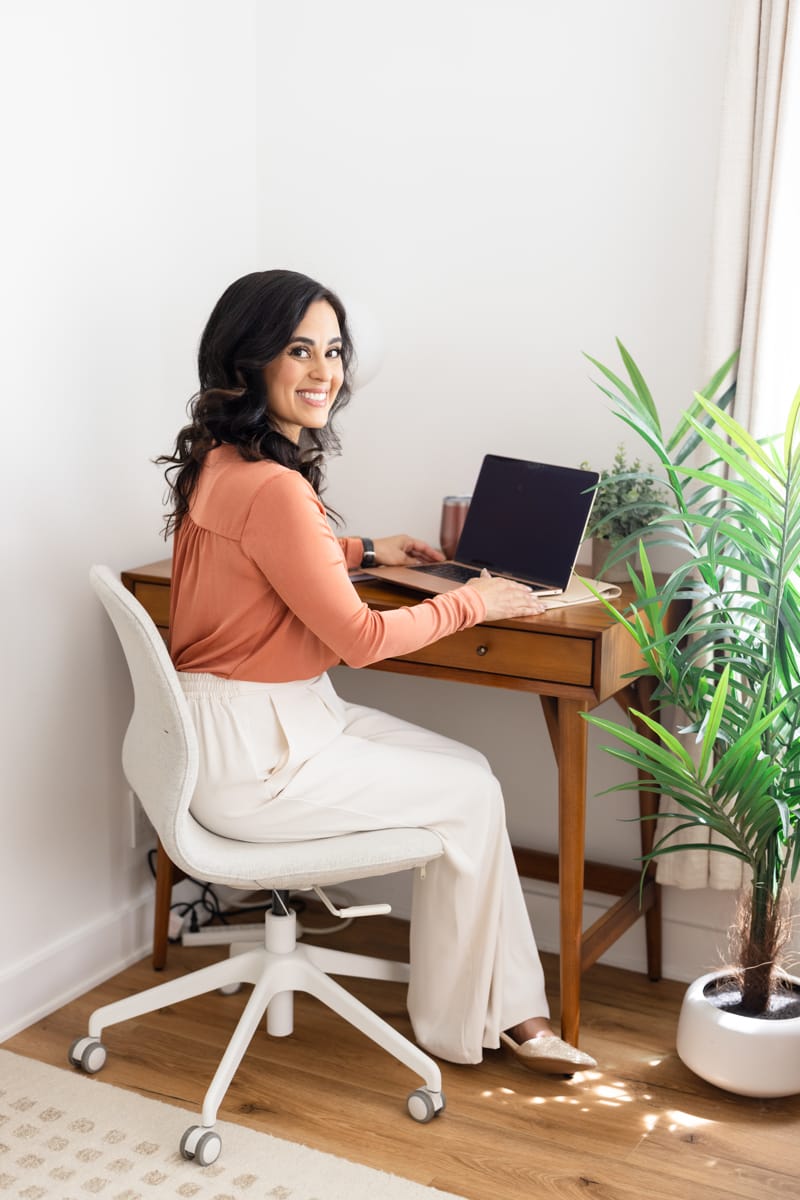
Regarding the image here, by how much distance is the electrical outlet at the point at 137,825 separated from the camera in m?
2.68

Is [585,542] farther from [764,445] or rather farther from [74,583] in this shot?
[74,583]

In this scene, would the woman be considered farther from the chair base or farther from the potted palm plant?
the potted palm plant

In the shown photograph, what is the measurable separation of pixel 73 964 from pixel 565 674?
117 centimetres

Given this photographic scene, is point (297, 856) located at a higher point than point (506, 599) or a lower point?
lower

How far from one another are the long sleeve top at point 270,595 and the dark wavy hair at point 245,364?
3 cm

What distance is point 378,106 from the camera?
2.72 metres

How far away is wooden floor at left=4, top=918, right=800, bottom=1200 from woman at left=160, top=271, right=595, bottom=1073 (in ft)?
0.33

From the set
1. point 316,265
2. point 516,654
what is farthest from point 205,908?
point 316,265

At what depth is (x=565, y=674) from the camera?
2.12m

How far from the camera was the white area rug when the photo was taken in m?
1.90

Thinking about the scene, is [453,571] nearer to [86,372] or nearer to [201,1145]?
[86,372]

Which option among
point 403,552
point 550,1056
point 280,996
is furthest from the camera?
point 403,552

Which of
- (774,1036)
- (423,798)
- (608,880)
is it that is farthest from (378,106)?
(774,1036)

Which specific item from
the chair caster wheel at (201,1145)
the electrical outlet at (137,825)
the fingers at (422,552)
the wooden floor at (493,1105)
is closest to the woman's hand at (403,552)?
the fingers at (422,552)
